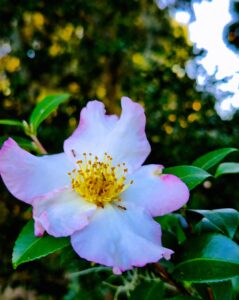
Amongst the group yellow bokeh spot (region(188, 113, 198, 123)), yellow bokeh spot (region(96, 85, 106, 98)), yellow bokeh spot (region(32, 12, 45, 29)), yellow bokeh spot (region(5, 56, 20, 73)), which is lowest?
yellow bokeh spot (region(96, 85, 106, 98))

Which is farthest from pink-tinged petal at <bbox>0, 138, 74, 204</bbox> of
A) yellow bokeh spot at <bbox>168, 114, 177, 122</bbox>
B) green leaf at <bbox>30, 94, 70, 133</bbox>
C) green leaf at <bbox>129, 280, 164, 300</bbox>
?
yellow bokeh spot at <bbox>168, 114, 177, 122</bbox>

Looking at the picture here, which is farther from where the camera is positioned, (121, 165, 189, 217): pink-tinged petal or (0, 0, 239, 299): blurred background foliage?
(0, 0, 239, 299): blurred background foliage

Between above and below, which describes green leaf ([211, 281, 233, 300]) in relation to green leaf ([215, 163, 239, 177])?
below

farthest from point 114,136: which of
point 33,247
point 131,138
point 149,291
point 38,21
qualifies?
point 38,21

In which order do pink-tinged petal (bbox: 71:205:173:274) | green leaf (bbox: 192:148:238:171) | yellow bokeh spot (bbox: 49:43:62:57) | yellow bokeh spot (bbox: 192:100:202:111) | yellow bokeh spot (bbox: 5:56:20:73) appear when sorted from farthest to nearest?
yellow bokeh spot (bbox: 49:43:62:57) → yellow bokeh spot (bbox: 5:56:20:73) → yellow bokeh spot (bbox: 192:100:202:111) → green leaf (bbox: 192:148:238:171) → pink-tinged petal (bbox: 71:205:173:274)

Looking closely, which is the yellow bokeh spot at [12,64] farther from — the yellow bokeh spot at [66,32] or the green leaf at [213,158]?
the green leaf at [213,158]

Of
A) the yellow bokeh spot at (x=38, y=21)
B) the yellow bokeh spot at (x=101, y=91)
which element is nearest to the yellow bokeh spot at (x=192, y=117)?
the yellow bokeh spot at (x=101, y=91)

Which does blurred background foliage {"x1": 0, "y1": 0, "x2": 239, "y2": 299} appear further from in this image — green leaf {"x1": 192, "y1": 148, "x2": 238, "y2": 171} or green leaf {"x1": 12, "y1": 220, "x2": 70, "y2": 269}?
green leaf {"x1": 12, "y1": 220, "x2": 70, "y2": 269}
